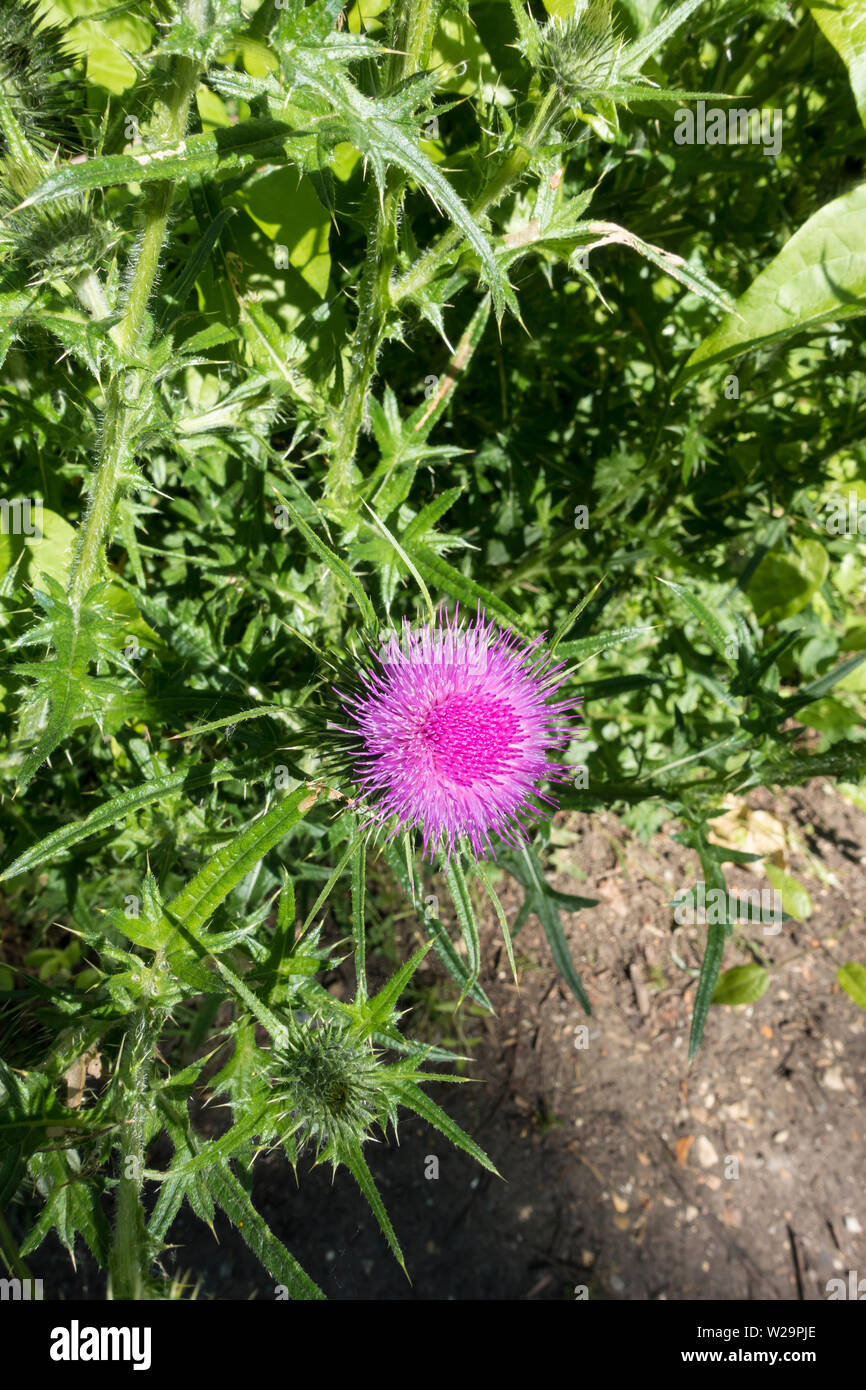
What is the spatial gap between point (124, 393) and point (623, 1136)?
10.0ft

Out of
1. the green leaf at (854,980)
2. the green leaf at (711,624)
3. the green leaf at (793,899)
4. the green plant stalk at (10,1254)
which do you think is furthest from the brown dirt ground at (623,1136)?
the green leaf at (711,624)

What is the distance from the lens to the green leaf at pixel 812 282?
4.83 ft

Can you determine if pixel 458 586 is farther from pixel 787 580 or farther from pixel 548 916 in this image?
pixel 787 580

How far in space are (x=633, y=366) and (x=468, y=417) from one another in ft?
2.03

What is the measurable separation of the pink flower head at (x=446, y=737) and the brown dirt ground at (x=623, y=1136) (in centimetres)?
162

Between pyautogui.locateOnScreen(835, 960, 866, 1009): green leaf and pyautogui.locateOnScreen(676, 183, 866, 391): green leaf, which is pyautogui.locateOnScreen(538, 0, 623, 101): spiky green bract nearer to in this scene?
pyautogui.locateOnScreen(676, 183, 866, 391): green leaf

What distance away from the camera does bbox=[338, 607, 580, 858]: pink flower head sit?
5.38ft

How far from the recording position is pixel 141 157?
1.21 metres

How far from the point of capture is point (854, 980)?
302 centimetres

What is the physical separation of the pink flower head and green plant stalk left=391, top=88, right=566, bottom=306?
67cm

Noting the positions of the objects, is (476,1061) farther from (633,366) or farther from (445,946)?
(633,366)

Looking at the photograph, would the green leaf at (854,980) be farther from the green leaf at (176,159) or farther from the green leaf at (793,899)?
the green leaf at (176,159)
